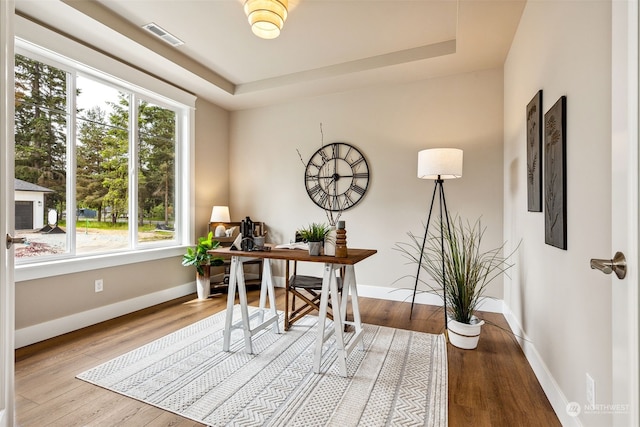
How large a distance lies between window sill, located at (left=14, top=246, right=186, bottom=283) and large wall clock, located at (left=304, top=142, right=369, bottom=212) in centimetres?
196

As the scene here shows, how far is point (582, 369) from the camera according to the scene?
138 centimetres

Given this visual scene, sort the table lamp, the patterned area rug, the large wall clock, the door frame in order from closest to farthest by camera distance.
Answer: the door frame → the patterned area rug → the large wall clock → the table lamp

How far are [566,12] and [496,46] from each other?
1.49 meters

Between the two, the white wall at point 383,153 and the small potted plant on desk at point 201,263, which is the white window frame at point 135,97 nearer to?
the small potted plant on desk at point 201,263

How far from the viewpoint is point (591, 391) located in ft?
4.22

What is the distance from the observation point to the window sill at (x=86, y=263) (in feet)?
8.12

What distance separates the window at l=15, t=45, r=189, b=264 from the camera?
8.50ft

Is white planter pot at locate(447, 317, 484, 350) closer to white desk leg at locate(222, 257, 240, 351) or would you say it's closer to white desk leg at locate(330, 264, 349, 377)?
white desk leg at locate(330, 264, 349, 377)

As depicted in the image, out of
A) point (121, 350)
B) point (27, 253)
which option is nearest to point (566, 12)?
point (121, 350)

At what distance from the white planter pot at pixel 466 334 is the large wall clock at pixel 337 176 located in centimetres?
194

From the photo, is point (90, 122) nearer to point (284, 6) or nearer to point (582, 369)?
point (284, 6)

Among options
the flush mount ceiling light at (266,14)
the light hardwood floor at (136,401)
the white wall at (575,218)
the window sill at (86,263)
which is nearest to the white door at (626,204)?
the white wall at (575,218)

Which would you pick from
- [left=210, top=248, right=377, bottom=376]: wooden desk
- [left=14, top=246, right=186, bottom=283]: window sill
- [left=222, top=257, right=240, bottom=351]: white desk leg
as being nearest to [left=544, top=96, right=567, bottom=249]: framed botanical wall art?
[left=210, top=248, right=377, bottom=376]: wooden desk

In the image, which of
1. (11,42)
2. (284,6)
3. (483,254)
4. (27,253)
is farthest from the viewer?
(483,254)
